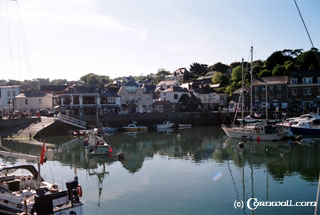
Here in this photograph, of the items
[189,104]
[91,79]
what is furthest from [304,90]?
[91,79]

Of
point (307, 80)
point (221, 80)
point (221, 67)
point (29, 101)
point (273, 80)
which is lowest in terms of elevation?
point (29, 101)

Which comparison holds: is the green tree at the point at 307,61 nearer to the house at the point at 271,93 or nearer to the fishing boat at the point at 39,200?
the house at the point at 271,93

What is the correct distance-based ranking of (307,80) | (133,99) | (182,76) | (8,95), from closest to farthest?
(307,80) → (133,99) → (8,95) → (182,76)

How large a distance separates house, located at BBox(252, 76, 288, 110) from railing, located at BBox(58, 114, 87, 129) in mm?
45035

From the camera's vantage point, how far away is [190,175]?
27.9m

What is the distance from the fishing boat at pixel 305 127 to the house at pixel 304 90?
21668 mm

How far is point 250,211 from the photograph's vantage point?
18891mm

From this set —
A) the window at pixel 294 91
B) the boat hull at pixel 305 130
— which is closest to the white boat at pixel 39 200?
the boat hull at pixel 305 130

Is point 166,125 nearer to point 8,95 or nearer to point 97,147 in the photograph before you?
point 97,147

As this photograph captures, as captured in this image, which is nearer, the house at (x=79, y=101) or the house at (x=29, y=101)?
the house at (x=79, y=101)

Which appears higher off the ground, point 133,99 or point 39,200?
Result: point 133,99

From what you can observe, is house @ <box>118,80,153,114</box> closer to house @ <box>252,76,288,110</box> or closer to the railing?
the railing

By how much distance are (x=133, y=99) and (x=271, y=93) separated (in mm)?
36553

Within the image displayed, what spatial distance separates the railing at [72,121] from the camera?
191 feet
